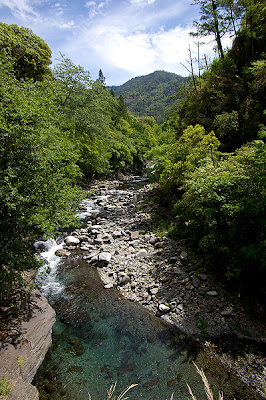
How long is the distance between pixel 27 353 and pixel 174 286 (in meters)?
5.11

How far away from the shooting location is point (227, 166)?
819cm

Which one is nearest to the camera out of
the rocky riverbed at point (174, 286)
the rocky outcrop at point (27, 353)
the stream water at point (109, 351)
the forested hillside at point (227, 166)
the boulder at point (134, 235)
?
the rocky outcrop at point (27, 353)

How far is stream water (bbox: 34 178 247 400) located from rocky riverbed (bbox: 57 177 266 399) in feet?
1.78

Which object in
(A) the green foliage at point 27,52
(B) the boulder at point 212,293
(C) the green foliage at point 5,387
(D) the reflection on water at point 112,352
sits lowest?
(D) the reflection on water at point 112,352

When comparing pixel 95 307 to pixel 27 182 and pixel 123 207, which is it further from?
pixel 123 207

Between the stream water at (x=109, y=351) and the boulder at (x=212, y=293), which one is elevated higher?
the boulder at (x=212, y=293)

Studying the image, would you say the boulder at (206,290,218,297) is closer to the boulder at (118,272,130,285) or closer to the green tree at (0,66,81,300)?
the boulder at (118,272,130,285)

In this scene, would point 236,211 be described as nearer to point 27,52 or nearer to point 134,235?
point 134,235

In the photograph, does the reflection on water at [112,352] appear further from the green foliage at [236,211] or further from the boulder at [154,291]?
the green foliage at [236,211]

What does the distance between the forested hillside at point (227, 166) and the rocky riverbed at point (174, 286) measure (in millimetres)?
780

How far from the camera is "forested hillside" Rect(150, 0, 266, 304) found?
683cm

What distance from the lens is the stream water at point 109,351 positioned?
5113mm

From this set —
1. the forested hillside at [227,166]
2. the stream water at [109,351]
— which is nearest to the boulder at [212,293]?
the forested hillside at [227,166]

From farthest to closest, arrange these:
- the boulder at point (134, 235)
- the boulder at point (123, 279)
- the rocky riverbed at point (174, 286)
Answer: the boulder at point (134, 235) → the boulder at point (123, 279) → the rocky riverbed at point (174, 286)
